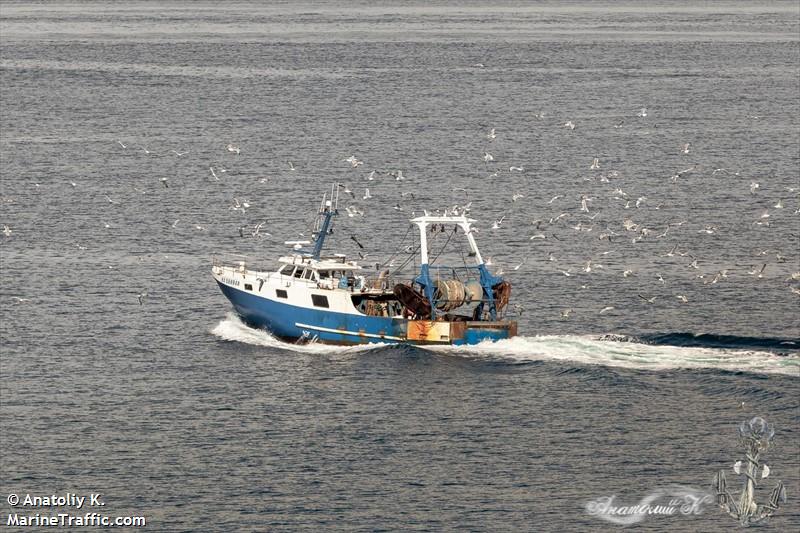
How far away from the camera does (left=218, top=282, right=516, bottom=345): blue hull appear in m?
111

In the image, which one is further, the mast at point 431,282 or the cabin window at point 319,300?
the cabin window at point 319,300

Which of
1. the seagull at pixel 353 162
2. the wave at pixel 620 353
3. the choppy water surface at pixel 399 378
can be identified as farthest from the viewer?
the seagull at pixel 353 162

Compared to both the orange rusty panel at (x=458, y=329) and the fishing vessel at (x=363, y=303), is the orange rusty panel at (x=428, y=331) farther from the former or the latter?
the orange rusty panel at (x=458, y=329)

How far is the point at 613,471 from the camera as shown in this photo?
300ft

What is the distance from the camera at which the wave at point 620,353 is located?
105 metres

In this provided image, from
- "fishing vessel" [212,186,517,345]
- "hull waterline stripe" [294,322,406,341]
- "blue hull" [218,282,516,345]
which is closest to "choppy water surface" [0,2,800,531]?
"hull waterline stripe" [294,322,406,341]

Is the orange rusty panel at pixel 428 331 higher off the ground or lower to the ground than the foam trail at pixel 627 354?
higher

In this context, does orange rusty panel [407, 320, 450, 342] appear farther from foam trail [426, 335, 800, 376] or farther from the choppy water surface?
the choppy water surface

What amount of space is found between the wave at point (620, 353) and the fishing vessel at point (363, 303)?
2.96 ft

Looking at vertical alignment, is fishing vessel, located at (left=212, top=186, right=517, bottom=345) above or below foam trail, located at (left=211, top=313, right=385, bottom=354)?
above

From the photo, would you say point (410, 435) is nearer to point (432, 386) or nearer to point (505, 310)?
point (432, 386)

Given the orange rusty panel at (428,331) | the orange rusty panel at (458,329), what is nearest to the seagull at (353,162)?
the orange rusty panel at (428,331)

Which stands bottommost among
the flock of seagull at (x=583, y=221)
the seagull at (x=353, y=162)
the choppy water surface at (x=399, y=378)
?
the choppy water surface at (x=399, y=378)

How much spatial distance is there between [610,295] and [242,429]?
131 feet
